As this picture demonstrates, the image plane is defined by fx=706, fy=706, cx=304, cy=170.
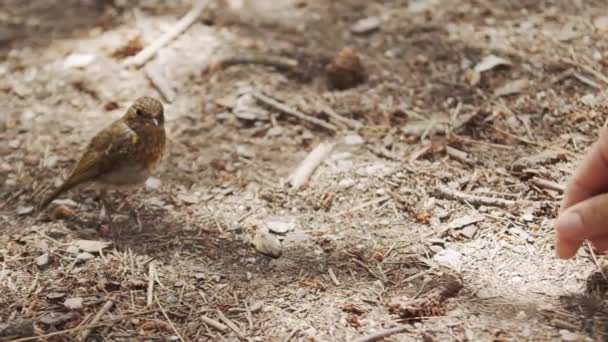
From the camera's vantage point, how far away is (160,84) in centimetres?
526

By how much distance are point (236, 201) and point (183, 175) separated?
48 centimetres

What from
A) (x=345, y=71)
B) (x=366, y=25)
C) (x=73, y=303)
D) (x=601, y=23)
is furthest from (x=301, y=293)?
(x=601, y=23)

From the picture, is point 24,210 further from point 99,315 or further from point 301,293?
point 301,293

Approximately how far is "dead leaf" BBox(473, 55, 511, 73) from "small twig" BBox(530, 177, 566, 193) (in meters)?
1.27

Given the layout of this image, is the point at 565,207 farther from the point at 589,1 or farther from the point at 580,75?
the point at 589,1

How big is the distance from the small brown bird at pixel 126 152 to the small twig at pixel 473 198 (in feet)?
5.76

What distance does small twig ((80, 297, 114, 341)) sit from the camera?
3201 mm

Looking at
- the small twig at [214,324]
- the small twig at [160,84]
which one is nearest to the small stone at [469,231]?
the small twig at [214,324]

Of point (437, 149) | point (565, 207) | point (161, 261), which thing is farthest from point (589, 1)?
point (161, 261)

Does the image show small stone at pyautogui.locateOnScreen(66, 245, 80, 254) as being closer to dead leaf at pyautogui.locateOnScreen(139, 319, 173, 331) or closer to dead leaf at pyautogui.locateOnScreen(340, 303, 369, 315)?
dead leaf at pyautogui.locateOnScreen(139, 319, 173, 331)

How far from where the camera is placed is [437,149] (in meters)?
4.39

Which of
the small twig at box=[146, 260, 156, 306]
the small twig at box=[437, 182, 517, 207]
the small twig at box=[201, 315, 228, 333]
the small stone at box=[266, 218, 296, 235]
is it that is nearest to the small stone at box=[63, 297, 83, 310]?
the small twig at box=[146, 260, 156, 306]

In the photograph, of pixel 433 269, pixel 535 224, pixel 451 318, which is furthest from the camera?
pixel 535 224

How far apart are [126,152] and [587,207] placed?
2.69 metres
